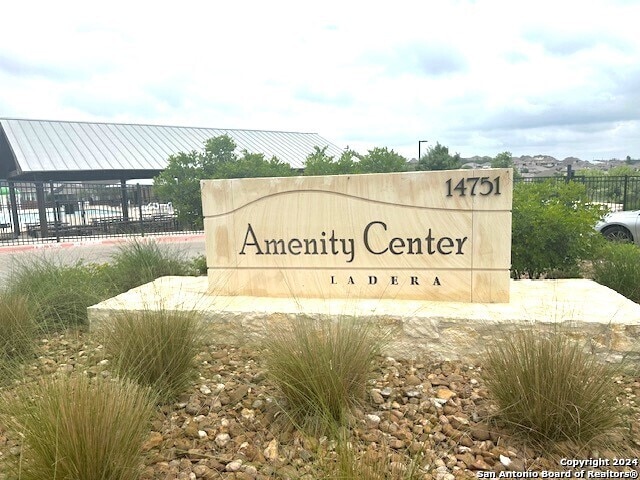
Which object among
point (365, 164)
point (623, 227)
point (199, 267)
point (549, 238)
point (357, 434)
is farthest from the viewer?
point (365, 164)

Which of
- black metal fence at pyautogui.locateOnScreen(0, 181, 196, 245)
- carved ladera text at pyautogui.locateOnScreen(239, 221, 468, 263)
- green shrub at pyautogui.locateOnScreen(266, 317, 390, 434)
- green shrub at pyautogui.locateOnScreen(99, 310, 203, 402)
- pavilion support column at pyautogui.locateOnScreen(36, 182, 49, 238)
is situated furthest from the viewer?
black metal fence at pyautogui.locateOnScreen(0, 181, 196, 245)

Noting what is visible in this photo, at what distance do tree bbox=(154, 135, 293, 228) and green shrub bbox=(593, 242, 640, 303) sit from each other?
9524 mm

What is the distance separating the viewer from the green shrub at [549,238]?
644cm

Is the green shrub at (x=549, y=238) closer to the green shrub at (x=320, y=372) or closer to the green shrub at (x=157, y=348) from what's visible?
the green shrub at (x=320, y=372)

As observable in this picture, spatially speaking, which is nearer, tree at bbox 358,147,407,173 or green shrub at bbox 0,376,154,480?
green shrub at bbox 0,376,154,480

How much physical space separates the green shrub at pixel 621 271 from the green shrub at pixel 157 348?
195 inches

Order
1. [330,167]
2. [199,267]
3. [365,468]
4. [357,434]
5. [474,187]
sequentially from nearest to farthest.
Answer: [365,468]
[357,434]
[474,187]
[199,267]
[330,167]

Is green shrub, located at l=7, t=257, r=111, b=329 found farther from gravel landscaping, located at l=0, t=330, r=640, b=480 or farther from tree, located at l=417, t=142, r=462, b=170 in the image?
tree, located at l=417, t=142, r=462, b=170

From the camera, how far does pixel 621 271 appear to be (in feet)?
19.5

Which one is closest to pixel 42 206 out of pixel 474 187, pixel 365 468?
pixel 474 187

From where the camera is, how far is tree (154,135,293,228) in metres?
15.0

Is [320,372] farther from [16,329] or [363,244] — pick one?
[16,329]

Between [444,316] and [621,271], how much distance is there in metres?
3.10

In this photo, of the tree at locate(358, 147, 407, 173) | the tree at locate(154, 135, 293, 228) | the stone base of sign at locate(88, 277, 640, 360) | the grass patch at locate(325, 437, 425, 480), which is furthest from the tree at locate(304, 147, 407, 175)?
the grass patch at locate(325, 437, 425, 480)
